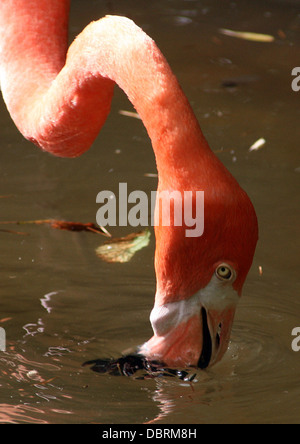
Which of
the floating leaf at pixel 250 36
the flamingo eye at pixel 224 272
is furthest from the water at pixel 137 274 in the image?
the flamingo eye at pixel 224 272

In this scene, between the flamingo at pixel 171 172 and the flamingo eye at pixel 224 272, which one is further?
the flamingo eye at pixel 224 272

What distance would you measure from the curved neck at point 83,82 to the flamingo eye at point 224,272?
0.37 m

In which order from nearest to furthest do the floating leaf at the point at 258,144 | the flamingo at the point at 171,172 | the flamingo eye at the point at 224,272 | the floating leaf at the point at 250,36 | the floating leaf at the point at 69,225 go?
1. the flamingo at the point at 171,172
2. the flamingo eye at the point at 224,272
3. the floating leaf at the point at 69,225
4. the floating leaf at the point at 258,144
5. the floating leaf at the point at 250,36

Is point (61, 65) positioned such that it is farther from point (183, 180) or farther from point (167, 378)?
point (167, 378)

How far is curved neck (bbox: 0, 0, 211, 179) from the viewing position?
2389mm

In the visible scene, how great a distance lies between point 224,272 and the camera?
2.51m

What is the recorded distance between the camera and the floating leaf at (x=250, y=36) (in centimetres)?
666

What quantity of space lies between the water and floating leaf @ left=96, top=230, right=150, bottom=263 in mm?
49

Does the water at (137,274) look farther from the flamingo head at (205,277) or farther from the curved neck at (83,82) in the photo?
the curved neck at (83,82)
